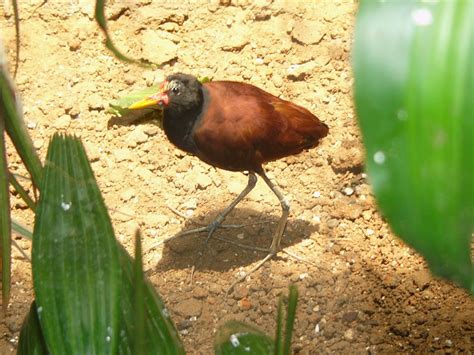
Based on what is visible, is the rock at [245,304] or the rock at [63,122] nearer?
the rock at [245,304]

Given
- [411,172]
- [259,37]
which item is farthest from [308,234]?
[411,172]

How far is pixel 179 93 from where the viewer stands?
3.32m

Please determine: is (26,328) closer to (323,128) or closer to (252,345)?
(252,345)

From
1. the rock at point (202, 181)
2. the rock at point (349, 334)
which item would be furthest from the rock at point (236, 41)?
the rock at point (349, 334)

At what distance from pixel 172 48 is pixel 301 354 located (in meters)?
1.72

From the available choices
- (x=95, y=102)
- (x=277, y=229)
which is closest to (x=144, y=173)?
(x=95, y=102)

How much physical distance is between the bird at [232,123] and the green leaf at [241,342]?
5.28 feet

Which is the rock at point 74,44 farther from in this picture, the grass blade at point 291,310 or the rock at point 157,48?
the grass blade at point 291,310

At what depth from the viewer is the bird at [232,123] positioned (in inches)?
126

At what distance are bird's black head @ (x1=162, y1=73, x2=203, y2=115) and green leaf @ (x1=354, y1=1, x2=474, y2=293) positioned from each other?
2.44 meters

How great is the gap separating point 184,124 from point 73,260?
1.73 m

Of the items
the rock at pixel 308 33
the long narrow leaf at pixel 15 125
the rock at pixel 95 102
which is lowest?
the rock at pixel 95 102

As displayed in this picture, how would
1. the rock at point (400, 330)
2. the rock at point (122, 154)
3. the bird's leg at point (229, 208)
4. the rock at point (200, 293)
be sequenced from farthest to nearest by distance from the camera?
the rock at point (122, 154) → the bird's leg at point (229, 208) → the rock at point (200, 293) → the rock at point (400, 330)

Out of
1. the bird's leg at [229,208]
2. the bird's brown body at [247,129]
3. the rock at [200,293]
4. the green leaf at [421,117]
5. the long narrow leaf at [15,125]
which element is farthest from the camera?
the bird's leg at [229,208]
